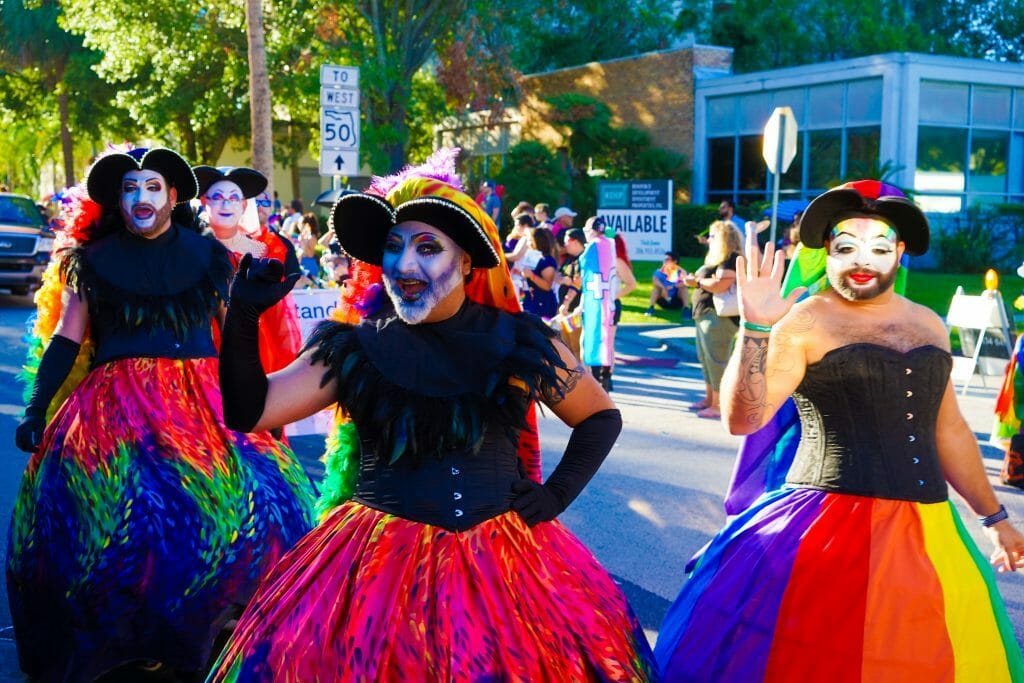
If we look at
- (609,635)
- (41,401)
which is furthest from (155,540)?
(609,635)

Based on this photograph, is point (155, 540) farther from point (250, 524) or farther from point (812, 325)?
point (812, 325)

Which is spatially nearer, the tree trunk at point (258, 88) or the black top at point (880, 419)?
the black top at point (880, 419)

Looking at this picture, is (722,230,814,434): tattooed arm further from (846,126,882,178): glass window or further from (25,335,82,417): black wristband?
(846,126,882,178): glass window

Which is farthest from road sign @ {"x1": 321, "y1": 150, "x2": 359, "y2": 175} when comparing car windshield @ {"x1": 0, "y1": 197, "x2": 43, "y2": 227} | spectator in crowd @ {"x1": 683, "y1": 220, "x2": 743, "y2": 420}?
car windshield @ {"x1": 0, "y1": 197, "x2": 43, "y2": 227}

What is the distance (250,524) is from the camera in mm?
4578

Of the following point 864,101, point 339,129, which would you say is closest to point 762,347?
point 339,129

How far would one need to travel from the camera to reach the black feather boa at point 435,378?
3.08m

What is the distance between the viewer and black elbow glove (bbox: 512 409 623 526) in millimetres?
3133

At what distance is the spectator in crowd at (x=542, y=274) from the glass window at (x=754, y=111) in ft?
60.3

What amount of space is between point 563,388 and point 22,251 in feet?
63.2

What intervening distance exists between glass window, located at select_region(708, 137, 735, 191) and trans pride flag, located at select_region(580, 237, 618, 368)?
18.7 metres

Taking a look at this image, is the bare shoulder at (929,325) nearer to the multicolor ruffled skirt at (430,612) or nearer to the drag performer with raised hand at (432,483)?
the drag performer with raised hand at (432,483)

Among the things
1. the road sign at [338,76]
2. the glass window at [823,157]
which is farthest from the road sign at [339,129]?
the glass window at [823,157]

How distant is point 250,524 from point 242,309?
1.89 metres
